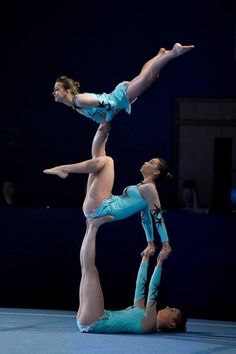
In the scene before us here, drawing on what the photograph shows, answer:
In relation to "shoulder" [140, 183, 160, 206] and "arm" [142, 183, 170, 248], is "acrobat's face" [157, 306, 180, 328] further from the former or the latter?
"shoulder" [140, 183, 160, 206]

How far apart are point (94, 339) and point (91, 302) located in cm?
33

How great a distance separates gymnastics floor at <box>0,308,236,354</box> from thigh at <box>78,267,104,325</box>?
0.12m

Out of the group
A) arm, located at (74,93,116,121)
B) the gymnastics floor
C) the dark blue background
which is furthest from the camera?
the dark blue background

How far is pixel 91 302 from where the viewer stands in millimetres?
6559

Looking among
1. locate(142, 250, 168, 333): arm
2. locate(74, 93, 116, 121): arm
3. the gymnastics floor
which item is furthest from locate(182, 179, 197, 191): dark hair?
locate(74, 93, 116, 121): arm

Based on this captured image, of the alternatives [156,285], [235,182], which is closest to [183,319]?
[156,285]

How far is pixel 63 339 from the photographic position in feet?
20.7

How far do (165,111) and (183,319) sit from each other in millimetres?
3186

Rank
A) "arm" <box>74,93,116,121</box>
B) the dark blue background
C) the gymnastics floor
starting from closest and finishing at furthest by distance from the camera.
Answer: the gymnastics floor
"arm" <box>74,93,116,121</box>
the dark blue background

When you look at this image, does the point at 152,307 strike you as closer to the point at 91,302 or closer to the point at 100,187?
the point at 91,302

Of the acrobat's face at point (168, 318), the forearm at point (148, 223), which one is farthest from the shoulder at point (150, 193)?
the acrobat's face at point (168, 318)

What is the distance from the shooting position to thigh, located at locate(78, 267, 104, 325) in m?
6.54

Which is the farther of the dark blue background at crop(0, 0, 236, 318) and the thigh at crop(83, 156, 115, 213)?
the dark blue background at crop(0, 0, 236, 318)

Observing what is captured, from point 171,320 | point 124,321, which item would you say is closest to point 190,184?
point 171,320
